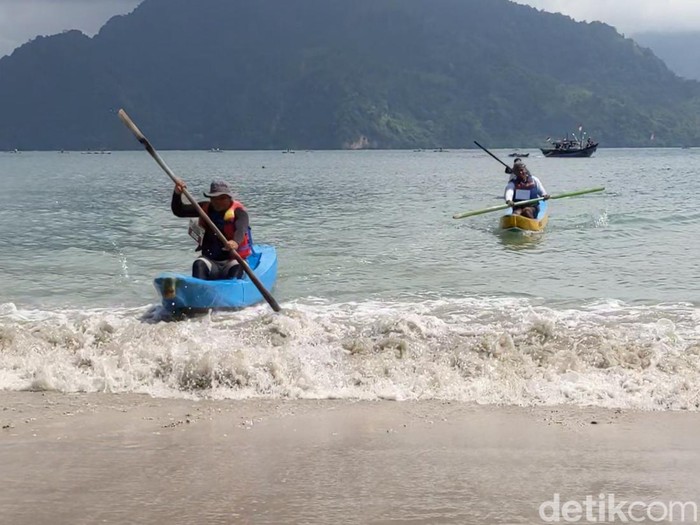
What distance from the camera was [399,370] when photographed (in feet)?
23.6

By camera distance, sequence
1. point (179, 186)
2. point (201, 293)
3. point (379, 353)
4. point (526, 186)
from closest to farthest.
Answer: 1. point (379, 353)
2. point (201, 293)
3. point (179, 186)
4. point (526, 186)

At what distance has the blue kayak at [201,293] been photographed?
991 centimetres

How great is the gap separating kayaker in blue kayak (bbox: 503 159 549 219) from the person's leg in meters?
11.2

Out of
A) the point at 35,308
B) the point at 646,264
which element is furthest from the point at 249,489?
the point at 646,264

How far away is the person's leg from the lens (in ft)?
34.7

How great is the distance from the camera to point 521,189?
2047cm

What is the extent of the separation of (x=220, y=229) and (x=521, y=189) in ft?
38.4

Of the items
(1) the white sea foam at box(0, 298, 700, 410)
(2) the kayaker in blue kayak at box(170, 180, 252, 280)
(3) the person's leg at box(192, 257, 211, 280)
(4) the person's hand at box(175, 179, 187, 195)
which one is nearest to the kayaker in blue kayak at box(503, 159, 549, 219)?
(1) the white sea foam at box(0, 298, 700, 410)

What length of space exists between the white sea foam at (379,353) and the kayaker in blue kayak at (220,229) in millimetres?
743

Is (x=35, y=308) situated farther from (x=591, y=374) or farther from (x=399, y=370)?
(x=591, y=374)

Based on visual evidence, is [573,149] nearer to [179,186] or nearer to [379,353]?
[179,186]

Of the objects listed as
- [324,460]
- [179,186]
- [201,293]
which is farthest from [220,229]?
[324,460]

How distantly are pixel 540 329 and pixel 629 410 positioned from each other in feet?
9.62

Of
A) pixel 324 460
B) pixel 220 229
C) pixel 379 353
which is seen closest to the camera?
pixel 324 460
